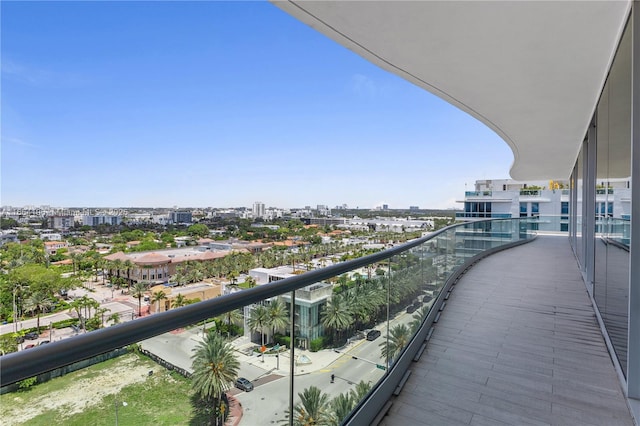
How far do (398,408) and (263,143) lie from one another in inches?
3141

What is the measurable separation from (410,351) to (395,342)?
434 mm

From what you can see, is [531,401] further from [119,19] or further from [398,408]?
[119,19]

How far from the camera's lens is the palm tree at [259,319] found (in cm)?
159

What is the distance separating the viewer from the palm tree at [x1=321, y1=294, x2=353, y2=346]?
225 centimetres

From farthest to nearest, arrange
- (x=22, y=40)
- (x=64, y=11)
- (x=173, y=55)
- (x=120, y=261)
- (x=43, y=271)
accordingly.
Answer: (x=173, y=55)
(x=22, y=40)
(x=64, y=11)
(x=120, y=261)
(x=43, y=271)

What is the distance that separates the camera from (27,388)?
82 centimetres

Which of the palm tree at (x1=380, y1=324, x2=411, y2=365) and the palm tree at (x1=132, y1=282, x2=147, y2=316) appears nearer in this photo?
the palm tree at (x1=380, y1=324, x2=411, y2=365)

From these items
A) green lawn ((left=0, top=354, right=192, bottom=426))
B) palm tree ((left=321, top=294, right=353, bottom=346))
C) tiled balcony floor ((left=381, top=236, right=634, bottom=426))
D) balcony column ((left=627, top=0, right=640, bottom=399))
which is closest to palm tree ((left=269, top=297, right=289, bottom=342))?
palm tree ((left=321, top=294, right=353, bottom=346))

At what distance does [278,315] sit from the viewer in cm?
180

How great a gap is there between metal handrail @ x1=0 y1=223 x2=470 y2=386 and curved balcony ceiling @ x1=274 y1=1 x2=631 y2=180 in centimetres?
265

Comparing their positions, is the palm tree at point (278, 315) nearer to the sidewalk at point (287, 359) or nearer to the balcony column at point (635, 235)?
the sidewalk at point (287, 359)

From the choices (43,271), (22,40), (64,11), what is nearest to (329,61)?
(64,11)

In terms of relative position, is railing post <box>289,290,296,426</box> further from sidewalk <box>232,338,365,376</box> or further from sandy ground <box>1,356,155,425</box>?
sandy ground <box>1,356,155,425</box>

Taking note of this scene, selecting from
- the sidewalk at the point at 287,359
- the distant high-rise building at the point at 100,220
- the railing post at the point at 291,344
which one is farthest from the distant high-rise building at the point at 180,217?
the railing post at the point at 291,344
